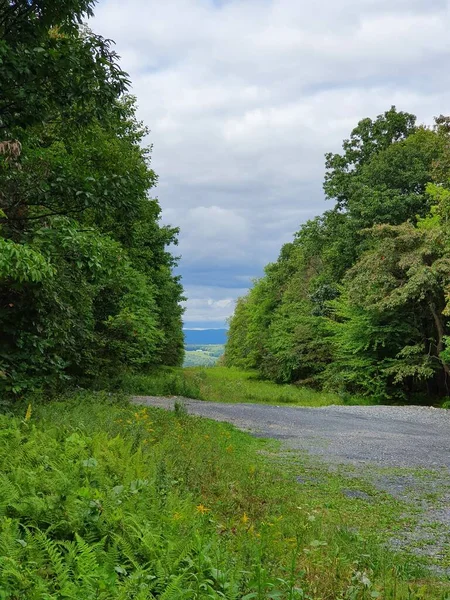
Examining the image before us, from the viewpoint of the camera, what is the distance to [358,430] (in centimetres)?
1241

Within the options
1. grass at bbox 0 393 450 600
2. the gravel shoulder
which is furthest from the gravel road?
grass at bbox 0 393 450 600

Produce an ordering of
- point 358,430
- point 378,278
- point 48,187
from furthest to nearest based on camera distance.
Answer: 1. point 378,278
2. point 358,430
3. point 48,187

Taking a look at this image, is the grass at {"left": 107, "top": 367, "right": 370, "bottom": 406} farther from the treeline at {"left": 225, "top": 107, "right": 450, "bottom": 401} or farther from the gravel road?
the gravel road

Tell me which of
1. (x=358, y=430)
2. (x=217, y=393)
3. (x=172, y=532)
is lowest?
(x=217, y=393)

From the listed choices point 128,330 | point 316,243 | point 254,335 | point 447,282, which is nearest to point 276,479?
point 128,330

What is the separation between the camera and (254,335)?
41.1m

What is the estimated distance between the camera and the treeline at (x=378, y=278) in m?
20.3

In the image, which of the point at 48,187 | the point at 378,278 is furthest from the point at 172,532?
the point at 378,278

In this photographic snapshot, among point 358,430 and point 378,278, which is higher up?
point 378,278

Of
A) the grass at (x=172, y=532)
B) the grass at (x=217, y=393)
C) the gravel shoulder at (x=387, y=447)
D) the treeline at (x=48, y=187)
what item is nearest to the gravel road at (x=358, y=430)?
the gravel shoulder at (x=387, y=447)

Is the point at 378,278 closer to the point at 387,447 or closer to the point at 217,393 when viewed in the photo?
the point at 217,393

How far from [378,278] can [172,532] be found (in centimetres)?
1916

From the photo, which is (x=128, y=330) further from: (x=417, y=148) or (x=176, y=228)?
(x=417, y=148)

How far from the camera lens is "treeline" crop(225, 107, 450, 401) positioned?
20281 mm
